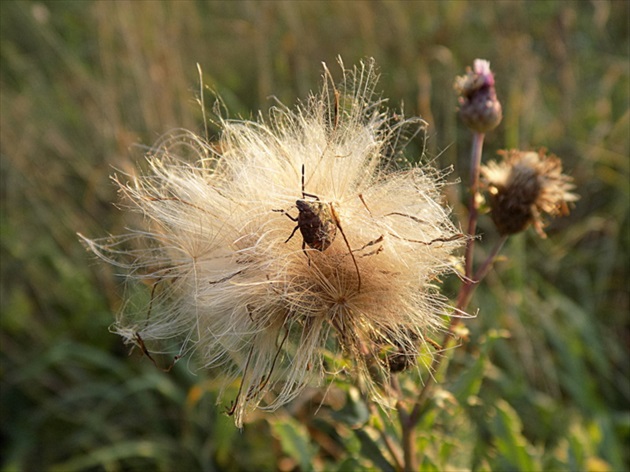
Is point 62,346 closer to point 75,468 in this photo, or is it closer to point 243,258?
point 75,468

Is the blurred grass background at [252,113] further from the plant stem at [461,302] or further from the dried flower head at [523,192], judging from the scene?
the dried flower head at [523,192]

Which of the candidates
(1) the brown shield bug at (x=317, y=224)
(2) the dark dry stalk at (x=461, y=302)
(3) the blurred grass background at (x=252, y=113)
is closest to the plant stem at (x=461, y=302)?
(2) the dark dry stalk at (x=461, y=302)

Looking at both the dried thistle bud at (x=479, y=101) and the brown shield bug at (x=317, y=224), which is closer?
the brown shield bug at (x=317, y=224)

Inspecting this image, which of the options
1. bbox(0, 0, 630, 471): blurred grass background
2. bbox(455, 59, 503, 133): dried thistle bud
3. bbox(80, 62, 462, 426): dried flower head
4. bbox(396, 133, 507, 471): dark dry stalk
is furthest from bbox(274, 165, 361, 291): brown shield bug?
bbox(0, 0, 630, 471): blurred grass background

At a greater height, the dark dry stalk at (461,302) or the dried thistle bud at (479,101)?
the dried thistle bud at (479,101)

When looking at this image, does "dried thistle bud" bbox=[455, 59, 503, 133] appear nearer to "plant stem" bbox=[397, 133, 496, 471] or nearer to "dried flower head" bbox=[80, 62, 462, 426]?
"plant stem" bbox=[397, 133, 496, 471]

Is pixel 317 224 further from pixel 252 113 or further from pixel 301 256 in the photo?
pixel 252 113

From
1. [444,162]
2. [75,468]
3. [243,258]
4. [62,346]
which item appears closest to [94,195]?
[62,346]

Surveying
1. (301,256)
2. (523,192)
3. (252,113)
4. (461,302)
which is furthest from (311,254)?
(252,113)
